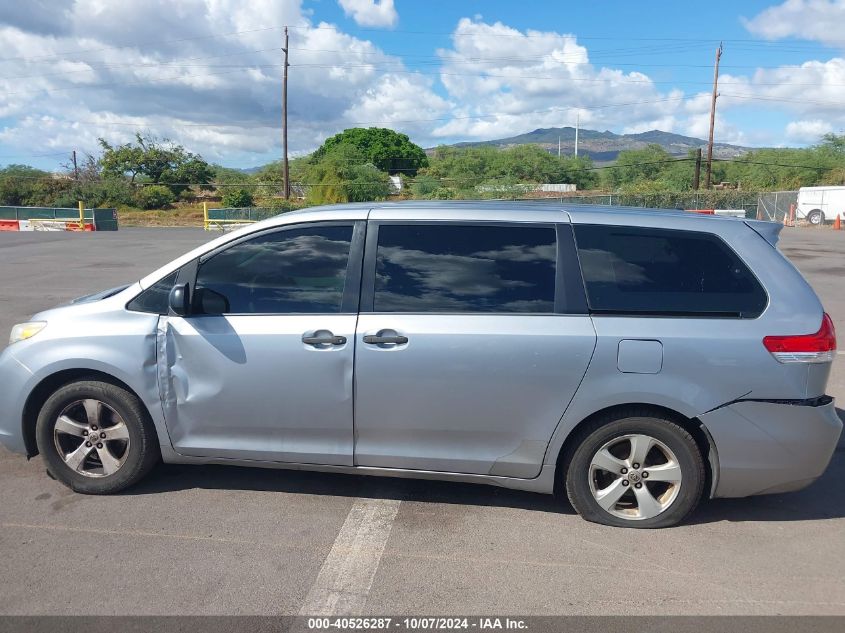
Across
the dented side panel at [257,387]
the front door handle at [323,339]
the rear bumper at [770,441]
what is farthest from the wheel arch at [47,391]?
the rear bumper at [770,441]

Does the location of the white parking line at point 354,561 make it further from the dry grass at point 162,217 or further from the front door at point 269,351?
the dry grass at point 162,217

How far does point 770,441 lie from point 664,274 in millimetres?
1054

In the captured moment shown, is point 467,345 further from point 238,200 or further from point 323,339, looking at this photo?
point 238,200

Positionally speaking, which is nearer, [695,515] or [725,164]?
[695,515]

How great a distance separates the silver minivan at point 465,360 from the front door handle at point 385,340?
0.04 ft

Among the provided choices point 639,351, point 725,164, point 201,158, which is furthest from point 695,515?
point 725,164

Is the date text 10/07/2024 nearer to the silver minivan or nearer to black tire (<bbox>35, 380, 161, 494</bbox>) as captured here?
the silver minivan

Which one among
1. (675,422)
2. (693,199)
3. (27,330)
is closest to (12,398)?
(27,330)

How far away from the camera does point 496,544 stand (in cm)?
357

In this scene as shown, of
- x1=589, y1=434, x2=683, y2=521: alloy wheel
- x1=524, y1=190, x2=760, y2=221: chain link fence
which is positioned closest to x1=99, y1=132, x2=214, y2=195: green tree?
x1=524, y1=190, x2=760, y2=221: chain link fence

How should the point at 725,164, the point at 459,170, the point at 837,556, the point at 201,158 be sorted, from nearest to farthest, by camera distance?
the point at 837,556 → the point at 201,158 → the point at 459,170 → the point at 725,164

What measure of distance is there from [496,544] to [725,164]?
85.1m

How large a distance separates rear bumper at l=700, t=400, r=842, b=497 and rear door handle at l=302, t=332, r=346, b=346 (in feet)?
6.66

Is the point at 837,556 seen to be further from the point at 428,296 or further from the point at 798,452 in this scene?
the point at 428,296
